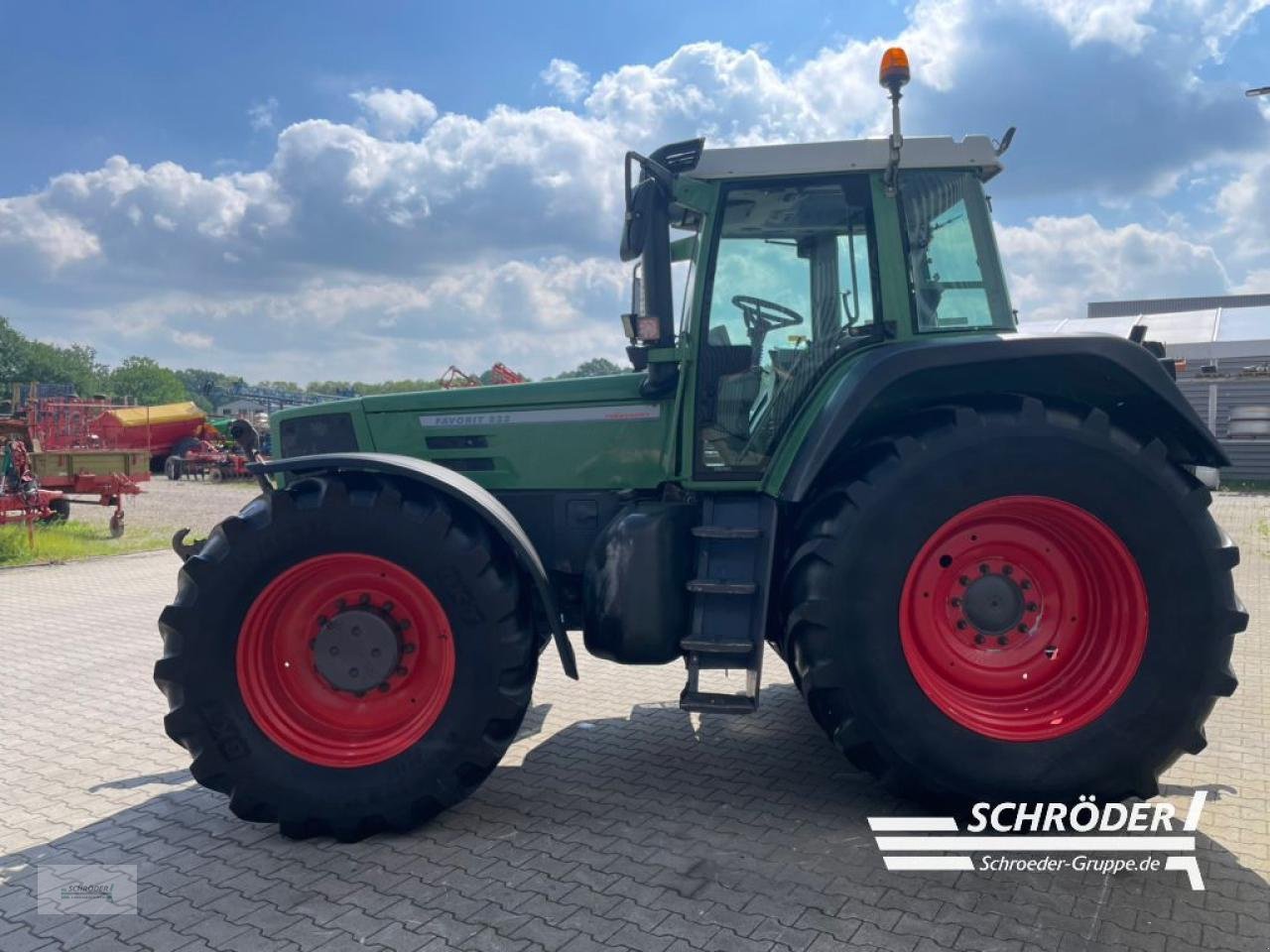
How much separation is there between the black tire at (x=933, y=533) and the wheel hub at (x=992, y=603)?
1.20 feet

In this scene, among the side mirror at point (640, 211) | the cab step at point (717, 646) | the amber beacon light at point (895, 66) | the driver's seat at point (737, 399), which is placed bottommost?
the cab step at point (717, 646)

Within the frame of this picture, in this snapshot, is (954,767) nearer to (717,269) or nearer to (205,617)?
(717,269)

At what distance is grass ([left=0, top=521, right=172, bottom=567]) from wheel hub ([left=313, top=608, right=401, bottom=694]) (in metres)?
9.82

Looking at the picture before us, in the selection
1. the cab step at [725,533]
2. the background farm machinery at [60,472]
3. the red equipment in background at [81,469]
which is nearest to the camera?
the cab step at [725,533]

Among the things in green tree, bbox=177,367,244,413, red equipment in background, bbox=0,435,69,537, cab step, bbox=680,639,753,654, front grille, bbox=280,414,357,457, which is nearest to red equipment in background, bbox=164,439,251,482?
red equipment in background, bbox=0,435,69,537

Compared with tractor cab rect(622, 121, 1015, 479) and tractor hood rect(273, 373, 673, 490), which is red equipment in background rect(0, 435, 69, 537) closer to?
tractor hood rect(273, 373, 673, 490)

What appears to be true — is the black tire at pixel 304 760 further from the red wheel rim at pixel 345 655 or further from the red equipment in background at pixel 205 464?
the red equipment in background at pixel 205 464

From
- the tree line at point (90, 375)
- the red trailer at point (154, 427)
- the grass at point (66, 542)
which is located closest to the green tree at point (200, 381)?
the tree line at point (90, 375)

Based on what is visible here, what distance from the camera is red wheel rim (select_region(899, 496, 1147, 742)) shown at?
11.8 feet

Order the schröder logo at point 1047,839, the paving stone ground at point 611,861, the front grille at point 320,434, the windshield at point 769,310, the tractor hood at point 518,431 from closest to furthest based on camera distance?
the paving stone ground at point 611,861 < the schröder logo at point 1047,839 < the windshield at point 769,310 < the tractor hood at point 518,431 < the front grille at point 320,434

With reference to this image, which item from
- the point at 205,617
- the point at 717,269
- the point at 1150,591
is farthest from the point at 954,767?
the point at 205,617

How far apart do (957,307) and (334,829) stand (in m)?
3.36

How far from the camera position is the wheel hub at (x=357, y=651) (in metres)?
3.78

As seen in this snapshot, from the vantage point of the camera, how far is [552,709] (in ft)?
17.7
